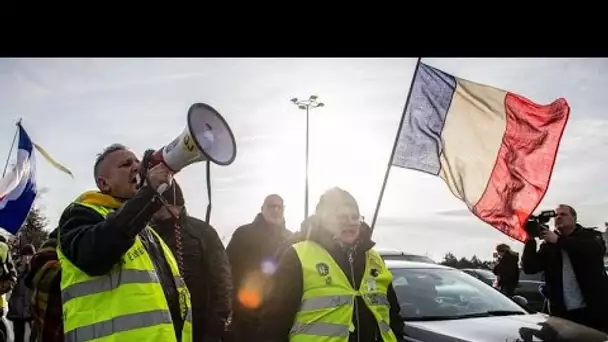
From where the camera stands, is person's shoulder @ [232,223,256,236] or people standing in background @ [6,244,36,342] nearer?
person's shoulder @ [232,223,256,236]

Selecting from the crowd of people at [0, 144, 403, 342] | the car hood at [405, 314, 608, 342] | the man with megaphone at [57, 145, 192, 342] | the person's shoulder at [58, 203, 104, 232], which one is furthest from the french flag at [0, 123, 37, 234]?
the man with megaphone at [57, 145, 192, 342]

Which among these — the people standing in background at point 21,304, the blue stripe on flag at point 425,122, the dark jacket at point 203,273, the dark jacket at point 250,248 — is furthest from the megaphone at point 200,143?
the people standing in background at point 21,304

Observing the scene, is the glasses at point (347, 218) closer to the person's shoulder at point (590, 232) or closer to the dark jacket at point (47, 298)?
the dark jacket at point (47, 298)

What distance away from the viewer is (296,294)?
3.15m

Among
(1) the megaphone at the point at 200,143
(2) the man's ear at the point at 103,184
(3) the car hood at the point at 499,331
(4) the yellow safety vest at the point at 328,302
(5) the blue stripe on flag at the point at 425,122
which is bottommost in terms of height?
(3) the car hood at the point at 499,331

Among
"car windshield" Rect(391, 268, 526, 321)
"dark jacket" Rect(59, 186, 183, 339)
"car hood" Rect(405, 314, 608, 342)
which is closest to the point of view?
"dark jacket" Rect(59, 186, 183, 339)

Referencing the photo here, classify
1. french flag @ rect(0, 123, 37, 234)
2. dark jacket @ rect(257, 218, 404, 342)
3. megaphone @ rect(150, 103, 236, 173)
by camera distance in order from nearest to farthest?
megaphone @ rect(150, 103, 236, 173)
dark jacket @ rect(257, 218, 404, 342)
french flag @ rect(0, 123, 37, 234)

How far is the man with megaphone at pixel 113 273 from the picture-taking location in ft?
7.52

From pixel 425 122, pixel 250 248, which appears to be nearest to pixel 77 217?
A: pixel 250 248

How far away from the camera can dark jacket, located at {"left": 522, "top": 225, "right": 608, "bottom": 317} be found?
519 cm

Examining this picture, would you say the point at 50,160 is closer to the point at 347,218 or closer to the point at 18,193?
the point at 18,193

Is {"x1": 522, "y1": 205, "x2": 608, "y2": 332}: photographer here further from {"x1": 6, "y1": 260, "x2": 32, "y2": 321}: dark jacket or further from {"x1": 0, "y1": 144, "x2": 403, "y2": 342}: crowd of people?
{"x1": 6, "y1": 260, "x2": 32, "y2": 321}: dark jacket

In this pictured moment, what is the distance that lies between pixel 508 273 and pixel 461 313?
5501 mm
